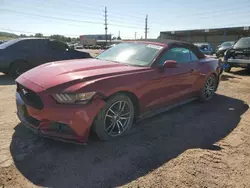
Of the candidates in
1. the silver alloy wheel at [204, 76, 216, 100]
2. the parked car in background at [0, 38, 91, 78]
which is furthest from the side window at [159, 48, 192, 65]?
the parked car in background at [0, 38, 91, 78]

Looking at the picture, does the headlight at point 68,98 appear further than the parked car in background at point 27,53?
No

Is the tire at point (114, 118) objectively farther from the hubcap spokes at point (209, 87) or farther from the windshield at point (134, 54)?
the hubcap spokes at point (209, 87)

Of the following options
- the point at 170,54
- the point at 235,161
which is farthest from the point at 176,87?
the point at 235,161

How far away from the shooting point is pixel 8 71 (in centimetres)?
736

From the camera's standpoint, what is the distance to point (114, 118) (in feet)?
10.4

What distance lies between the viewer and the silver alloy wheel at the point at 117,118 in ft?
10.2

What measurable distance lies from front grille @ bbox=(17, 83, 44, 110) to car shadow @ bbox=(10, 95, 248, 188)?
1.99 ft

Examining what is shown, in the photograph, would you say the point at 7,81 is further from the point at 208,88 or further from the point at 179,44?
the point at 208,88

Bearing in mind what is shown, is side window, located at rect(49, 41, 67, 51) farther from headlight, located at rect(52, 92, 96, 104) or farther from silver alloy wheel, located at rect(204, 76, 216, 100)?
headlight, located at rect(52, 92, 96, 104)

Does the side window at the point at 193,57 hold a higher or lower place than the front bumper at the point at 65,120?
higher

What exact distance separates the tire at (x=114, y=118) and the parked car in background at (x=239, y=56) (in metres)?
7.70

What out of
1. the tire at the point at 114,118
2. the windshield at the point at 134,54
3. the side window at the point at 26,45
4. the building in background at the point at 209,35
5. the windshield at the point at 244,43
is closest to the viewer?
the tire at the point at 114,118

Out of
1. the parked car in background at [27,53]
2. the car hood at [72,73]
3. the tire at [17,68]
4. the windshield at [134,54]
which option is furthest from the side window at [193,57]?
the tire at [17,68]

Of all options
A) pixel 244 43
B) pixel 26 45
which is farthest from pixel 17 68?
pixel 244 43
